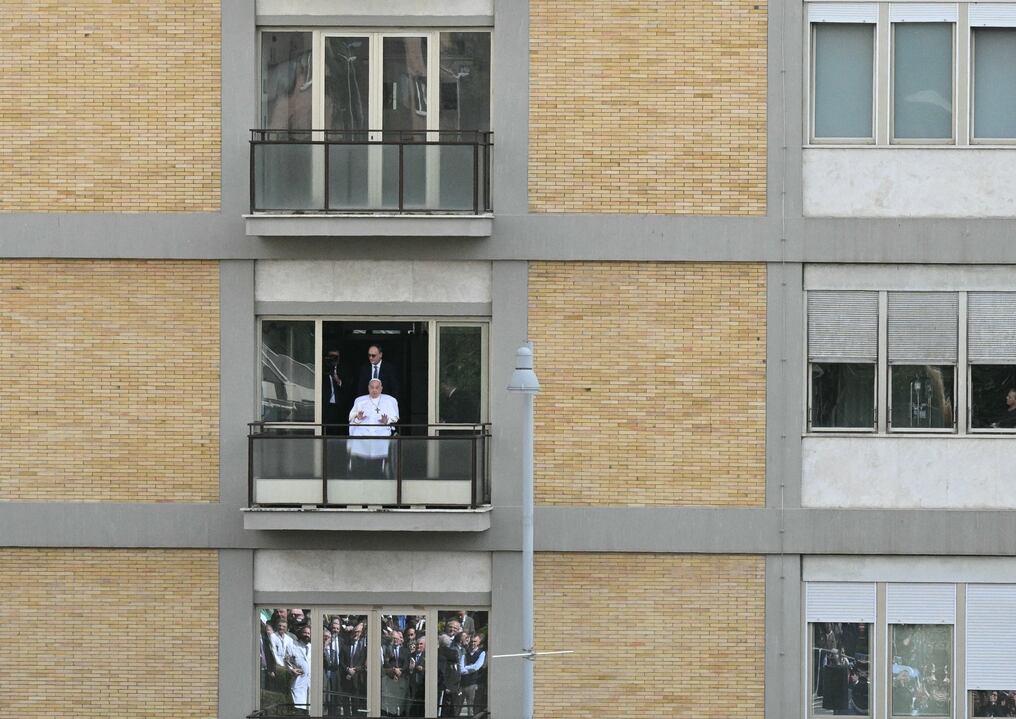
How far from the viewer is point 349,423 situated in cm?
1980

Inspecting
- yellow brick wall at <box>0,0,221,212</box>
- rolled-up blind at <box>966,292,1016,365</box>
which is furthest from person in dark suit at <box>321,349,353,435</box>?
rolled-up blind at <box>966,292,1016,365</box>

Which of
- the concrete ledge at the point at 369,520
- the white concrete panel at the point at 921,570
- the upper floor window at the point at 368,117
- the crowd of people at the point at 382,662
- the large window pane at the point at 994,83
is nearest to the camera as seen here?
the concrete ledge at the point at 369,520

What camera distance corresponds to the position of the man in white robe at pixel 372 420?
1942 cm

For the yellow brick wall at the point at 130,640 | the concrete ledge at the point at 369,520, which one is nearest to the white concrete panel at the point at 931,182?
the concrete ledge at the point at 369,520

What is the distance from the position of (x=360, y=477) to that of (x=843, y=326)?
690 centimetres

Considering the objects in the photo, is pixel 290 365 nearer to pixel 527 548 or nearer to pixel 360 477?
pixel 360 477

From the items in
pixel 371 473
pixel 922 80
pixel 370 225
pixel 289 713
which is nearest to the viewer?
pixel 370 225

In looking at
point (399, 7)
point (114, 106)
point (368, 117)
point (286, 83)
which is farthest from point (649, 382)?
point (114, 106)

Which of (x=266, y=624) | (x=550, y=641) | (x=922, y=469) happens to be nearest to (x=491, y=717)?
(x=550, y=641)

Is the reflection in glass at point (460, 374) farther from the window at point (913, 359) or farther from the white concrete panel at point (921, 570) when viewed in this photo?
the white concrete panel at point (921, 570)

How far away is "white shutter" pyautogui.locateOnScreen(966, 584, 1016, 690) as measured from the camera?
64.6 ft

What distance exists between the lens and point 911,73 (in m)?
19.9

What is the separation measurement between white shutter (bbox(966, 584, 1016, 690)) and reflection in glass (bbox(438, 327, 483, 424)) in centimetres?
725

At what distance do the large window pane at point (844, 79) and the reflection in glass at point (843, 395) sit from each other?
127 inches
